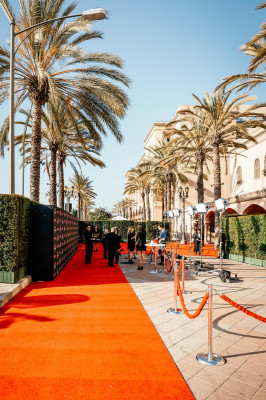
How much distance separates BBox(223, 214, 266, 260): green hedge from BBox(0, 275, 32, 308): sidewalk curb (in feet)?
32.0

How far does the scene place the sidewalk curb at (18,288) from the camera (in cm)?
635

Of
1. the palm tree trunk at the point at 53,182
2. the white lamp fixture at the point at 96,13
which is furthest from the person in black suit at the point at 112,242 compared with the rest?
the white lamp fixture at the point at 96,13

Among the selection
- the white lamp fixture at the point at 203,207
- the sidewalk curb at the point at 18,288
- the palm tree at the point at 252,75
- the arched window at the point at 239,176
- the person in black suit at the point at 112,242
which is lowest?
the sidewalk curb at the point at 18,288

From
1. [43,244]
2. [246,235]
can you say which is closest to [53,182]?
[43,244]

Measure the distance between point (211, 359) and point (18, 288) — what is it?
5.51 meters

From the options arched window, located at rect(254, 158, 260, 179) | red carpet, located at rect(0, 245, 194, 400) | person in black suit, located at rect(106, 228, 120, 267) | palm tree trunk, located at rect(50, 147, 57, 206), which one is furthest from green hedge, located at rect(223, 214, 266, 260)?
arched window, located at rect(254, 158, 260, 179)

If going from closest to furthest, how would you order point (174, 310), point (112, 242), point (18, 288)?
point (174, 310), point (18, 288), point (112, 242)

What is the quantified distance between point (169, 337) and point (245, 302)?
2947mm

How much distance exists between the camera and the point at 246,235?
14203 mm

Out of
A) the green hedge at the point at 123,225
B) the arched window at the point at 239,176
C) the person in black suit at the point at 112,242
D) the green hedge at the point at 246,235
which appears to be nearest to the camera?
the person in black suit at the point at 112,242

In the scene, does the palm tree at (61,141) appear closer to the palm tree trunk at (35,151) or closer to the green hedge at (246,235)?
the palm tree trunk at (35,151)

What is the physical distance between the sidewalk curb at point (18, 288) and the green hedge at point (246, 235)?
32.0 feet

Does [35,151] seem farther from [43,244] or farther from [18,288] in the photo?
[18,288]

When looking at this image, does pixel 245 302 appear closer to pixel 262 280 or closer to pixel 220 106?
pixel 262 280
